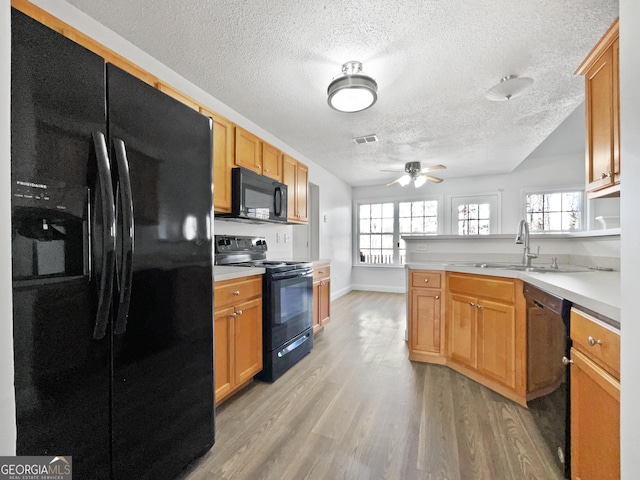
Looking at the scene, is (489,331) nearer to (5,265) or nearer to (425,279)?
(425,279)

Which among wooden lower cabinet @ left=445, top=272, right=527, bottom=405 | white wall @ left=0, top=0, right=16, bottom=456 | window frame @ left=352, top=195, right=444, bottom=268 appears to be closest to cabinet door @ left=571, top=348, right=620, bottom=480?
wooden lower cabinet @ left=445, top=272, right=527, bottom=405

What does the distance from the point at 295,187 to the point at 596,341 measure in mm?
2934

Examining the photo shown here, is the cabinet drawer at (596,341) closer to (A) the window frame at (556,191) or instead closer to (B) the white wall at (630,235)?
(B) the white wall at (630,235)

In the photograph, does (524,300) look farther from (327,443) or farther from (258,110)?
(258,110)

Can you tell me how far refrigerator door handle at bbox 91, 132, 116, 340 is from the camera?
2.96ft

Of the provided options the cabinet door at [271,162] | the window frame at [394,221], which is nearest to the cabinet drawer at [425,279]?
the cabinet door at [271,162]

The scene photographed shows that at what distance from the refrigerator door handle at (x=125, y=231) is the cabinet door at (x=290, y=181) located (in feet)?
7.37

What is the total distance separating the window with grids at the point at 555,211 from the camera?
4996 millimetres

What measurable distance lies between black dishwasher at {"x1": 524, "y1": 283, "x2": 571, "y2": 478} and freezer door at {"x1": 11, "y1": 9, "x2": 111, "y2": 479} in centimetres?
183

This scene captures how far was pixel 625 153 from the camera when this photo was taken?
77 centimetres

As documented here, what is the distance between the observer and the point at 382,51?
1901mm

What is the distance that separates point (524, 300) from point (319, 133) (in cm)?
268

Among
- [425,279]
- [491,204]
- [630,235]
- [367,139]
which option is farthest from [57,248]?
[491,204]

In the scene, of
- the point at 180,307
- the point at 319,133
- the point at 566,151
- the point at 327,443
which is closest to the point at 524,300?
the point at 327,443
